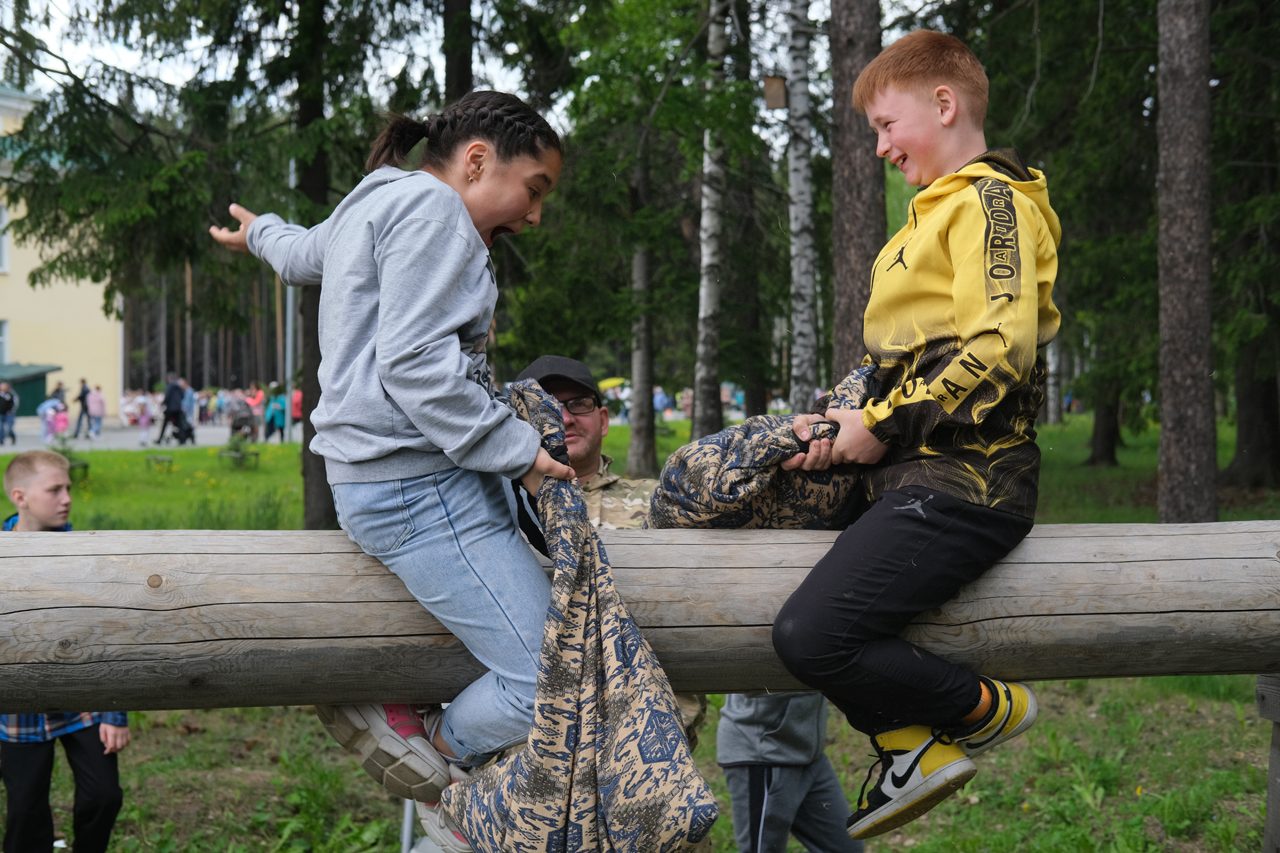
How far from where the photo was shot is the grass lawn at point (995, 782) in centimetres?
577

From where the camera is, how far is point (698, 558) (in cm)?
329

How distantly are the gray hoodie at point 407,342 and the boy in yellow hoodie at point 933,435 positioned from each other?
2.93ft

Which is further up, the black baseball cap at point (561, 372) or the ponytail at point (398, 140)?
the ponytail at point (398, 140)

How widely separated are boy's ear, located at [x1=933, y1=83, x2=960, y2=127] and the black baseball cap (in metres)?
2.03

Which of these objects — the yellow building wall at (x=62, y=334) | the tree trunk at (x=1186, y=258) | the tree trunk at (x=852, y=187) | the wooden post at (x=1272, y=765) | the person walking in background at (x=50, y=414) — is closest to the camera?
the wooden post at (x=1272, y=765)

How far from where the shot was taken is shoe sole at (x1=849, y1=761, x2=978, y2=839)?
3041mm

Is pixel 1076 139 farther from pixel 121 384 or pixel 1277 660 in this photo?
pixel 121 384

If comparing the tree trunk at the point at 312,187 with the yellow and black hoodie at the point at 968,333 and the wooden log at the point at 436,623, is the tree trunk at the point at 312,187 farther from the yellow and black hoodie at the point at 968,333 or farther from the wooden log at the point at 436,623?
the yellow and black hoodie at the point at 968,333

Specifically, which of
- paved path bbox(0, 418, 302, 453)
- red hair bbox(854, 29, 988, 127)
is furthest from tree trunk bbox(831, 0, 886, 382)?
paved path bbox(0, 418, 302, 453)

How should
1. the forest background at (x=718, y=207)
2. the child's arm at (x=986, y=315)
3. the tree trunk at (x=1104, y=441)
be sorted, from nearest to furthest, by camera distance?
the child's arm at (x=986, y=315) < the forest background at (x=718, y=207) < the tree trunk at (x=1104, y=441)

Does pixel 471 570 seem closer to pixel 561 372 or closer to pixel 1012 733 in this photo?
pixel 1012 733

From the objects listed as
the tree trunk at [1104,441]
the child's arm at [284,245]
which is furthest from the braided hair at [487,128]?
the tree trunk at [1104,441]

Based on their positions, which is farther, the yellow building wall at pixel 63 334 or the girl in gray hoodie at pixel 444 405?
the yellow building wall at pixel 63 334

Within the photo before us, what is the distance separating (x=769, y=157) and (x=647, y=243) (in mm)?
3847
